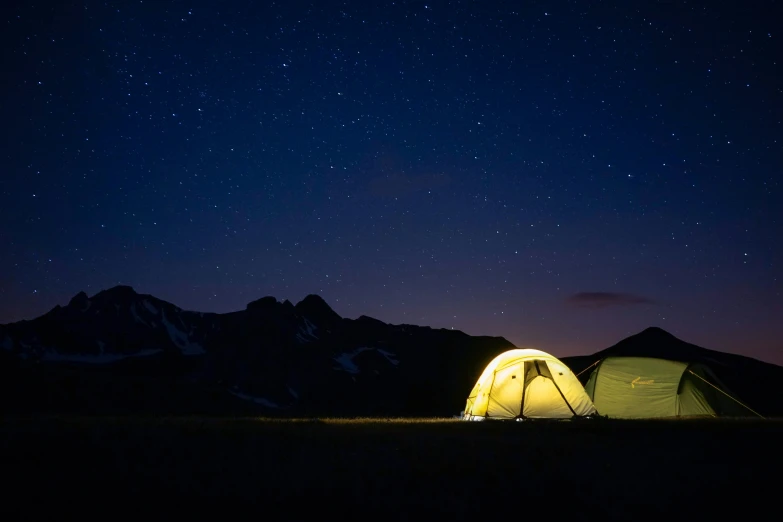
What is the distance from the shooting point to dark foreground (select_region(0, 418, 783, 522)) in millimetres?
6512

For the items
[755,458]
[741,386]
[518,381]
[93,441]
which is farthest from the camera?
[741,386]

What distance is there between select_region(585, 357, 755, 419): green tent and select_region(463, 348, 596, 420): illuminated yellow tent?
2.78m

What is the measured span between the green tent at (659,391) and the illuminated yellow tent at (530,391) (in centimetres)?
278

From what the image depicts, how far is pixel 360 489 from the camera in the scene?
7129 millimetres

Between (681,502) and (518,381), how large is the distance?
1233 cm

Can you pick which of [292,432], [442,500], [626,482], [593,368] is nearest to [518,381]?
[593,368]

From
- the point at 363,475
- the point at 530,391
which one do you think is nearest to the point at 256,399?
the point at 530,391

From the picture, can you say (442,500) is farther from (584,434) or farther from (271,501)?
(584,434)

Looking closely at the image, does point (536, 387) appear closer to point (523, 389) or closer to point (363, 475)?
point (523, 389)

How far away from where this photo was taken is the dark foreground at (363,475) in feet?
21.4

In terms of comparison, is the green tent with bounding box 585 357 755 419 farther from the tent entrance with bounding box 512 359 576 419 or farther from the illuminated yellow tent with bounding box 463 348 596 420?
the tent entrance with bounding box 512 359 576 419

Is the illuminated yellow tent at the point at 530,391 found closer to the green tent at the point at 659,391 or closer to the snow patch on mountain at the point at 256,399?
the green tent at the point at 659,391

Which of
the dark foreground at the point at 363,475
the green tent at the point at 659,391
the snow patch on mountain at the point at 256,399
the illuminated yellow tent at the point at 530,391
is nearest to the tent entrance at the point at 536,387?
the illuminated yellow tent at the point at 530,391

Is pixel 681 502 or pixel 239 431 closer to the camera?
pixel 681 502
